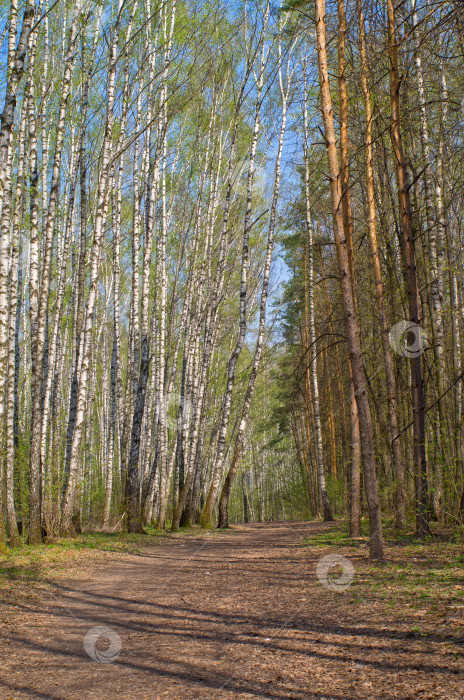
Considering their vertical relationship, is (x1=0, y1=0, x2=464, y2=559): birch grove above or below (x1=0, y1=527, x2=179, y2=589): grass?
above

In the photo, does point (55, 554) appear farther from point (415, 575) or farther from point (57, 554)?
point (415, 575)

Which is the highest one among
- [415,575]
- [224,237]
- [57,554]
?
[224,237]

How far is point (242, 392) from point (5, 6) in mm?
19840

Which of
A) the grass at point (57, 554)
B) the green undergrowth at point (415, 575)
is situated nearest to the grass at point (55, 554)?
the grass at point (57, 554)

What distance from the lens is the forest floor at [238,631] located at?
2.84 metres

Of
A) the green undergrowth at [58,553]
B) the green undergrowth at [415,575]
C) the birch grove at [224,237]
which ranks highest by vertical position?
the birch grove at [224,237]

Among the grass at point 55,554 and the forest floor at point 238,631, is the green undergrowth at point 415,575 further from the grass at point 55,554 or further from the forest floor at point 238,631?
the grass at point 55,554

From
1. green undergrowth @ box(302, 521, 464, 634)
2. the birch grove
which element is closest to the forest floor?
green undergrowth @ box(302, 521, 464, 634)

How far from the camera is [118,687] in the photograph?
2982mm

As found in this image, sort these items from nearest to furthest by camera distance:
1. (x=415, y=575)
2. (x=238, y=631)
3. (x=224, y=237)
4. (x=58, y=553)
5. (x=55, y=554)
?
1. (x=238, y=631)
2. (x=415, y=575)
3. (x=55, y=554)
4. (x=58, y=553)
5. (x=224, y=237)

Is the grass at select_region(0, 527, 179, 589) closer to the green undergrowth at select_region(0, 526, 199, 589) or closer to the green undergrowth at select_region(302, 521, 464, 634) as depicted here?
the green undergrowth at select_region(0, 526, 199, 589)

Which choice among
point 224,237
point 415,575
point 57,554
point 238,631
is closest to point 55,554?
point 57,554

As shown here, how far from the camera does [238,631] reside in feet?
13.0

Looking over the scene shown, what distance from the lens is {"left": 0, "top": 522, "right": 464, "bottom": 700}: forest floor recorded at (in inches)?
112
